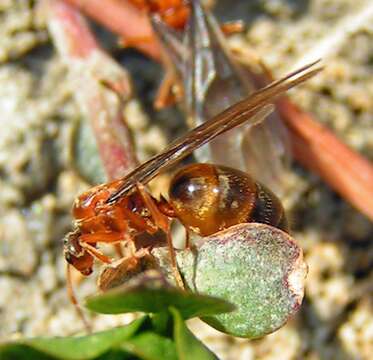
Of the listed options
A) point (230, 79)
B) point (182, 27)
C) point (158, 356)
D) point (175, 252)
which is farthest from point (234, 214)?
point (182, 27)

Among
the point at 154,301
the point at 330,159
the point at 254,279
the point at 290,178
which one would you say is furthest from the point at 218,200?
the point at 290,178

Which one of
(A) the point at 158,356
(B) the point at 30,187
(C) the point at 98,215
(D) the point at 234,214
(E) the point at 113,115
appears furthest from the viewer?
(B) the point at 30,187

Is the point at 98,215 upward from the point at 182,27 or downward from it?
upward

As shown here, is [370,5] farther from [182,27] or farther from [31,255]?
[31,255]

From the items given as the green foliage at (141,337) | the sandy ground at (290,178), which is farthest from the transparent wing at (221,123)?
the sandy ground at (290,178)

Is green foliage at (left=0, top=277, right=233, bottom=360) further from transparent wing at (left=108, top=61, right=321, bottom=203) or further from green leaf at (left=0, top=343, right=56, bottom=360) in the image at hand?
transparent wing at (left=108, top=61, right=321, bottom=203)

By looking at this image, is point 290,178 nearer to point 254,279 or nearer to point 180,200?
point 180,200
